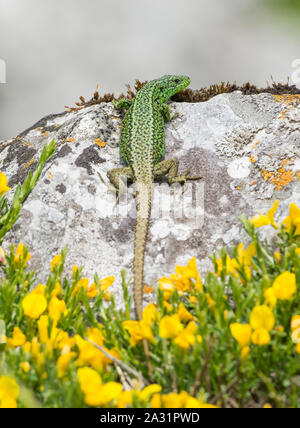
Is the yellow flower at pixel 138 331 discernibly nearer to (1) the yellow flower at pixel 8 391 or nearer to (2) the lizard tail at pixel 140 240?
(2) the lizard tail at pixel 140 240

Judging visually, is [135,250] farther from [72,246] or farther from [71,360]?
[71,360]

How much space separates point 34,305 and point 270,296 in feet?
4.84

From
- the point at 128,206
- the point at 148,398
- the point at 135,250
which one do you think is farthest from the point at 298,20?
the point at 148,398

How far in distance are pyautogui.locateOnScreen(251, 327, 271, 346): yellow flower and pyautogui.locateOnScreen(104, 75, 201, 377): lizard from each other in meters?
1.27

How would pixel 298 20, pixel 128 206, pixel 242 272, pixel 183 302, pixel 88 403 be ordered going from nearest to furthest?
pixel 88 403
pixel 242 272
pixel 183 302
pixel 128 206
pixel 298 20

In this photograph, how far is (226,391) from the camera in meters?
2.53

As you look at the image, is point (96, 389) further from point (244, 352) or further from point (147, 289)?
point (147, 289)

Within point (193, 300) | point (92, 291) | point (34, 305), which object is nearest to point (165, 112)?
point (92, 291)

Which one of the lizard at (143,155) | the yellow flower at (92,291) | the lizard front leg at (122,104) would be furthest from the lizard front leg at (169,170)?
the yellow flower at (92,291)

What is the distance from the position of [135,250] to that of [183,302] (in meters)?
0.71

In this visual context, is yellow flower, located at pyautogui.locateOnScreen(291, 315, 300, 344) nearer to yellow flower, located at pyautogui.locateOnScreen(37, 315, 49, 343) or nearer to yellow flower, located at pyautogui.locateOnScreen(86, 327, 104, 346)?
yellow flower, located at pyautogui.locateOnScreen(86, 327, 104, 346)

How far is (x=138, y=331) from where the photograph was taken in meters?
2.76

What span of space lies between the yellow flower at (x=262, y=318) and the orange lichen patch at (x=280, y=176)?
192 centimetres

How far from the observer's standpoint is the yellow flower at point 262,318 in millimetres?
2443
